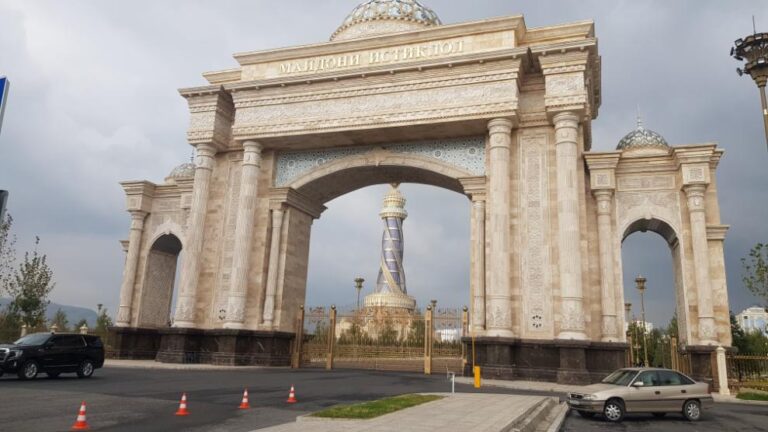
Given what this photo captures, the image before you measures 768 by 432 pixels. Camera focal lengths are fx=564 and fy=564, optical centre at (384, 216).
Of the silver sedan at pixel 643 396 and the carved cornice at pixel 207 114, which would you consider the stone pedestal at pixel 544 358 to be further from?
the carved cornice at pixel 207 114

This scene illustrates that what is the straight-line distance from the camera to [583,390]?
10.8m

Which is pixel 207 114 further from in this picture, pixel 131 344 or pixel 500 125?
pixel 500 125

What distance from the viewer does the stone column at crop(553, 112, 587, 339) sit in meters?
16.9

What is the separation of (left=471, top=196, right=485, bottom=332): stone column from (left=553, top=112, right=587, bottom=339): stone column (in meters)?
2.53

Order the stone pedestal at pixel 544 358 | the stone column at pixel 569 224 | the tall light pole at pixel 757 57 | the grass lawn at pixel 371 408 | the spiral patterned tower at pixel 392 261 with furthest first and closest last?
the spiral patterned tower at pixel 392 261 < the stone column at pixel 569 224 < the stone pedestal at pixel 544 358 < the tall light pole at pixel 757 57 < the grass lawn at pixel 371 408

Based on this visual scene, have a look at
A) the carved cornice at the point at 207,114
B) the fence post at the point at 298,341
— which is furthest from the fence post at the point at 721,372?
the carved cornice at the point at 207,114

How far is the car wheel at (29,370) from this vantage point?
535 inches

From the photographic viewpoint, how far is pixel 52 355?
46.6 feet

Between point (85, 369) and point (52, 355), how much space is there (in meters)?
0.99

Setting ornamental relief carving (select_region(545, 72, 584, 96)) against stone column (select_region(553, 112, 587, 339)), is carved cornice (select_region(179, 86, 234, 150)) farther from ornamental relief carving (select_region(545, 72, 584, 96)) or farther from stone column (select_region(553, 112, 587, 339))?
stone column (select_region(553, 112, 587, 339))

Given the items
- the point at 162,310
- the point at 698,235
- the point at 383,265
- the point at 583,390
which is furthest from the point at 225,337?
the point at 383,265

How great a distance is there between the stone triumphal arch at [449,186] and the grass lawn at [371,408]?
7784 mm

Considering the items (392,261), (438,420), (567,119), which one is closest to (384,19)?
(567,119)

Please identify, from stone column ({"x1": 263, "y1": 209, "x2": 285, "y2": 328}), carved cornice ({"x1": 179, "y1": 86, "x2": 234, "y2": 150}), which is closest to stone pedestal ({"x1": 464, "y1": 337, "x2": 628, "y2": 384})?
stone column ({"x1": 263, "y1": 209, "x2": 285, "y2": 328})
